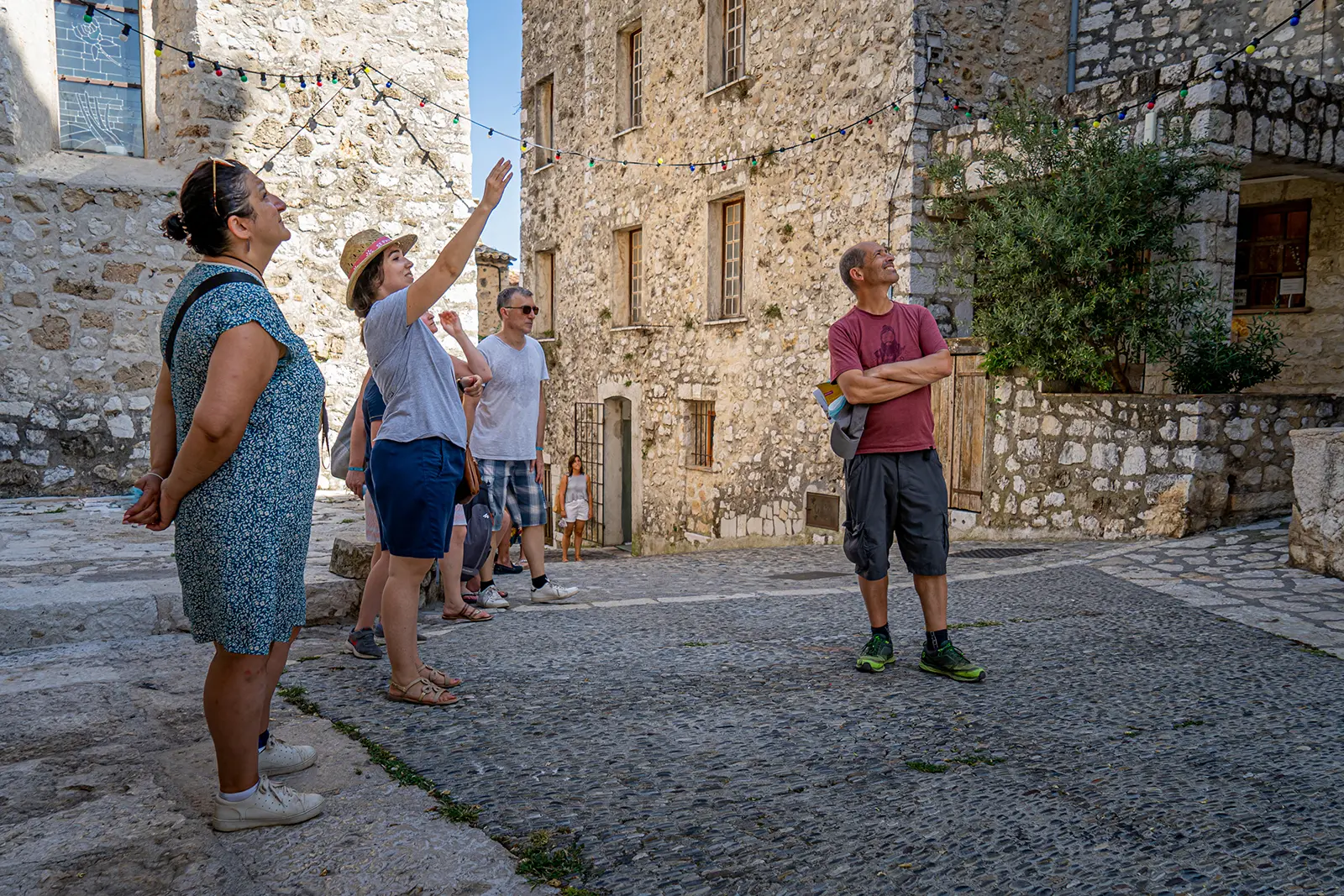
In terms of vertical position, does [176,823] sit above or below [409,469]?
below

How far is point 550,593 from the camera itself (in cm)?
573

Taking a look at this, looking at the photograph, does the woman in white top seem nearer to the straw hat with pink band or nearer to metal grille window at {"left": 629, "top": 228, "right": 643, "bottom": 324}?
metal grille window at {"left": 629, "top": 228, "right": 643, "bottom": 324}

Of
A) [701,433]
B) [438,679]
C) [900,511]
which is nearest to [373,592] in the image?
[438,679]

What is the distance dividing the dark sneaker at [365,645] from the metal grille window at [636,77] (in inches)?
466

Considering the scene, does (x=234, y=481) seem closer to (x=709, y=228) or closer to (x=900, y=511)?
(x=900, y=511)

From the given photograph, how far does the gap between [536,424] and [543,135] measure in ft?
43.7

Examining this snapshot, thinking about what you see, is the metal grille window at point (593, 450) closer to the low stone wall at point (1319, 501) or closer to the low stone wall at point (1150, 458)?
the low stone wall at point (1150, 458)

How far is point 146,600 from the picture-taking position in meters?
4.41

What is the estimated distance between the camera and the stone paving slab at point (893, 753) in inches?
90.4

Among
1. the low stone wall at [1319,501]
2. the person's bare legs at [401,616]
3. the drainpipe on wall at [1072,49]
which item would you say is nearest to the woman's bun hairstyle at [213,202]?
the person's bare legs at [401,616]

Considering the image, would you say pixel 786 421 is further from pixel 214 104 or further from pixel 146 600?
pixel 146 600

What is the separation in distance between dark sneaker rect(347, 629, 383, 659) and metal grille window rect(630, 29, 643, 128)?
1184 centimetres

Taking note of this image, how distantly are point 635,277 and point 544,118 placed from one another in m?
4.27

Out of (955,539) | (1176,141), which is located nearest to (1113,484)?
(955,539)
